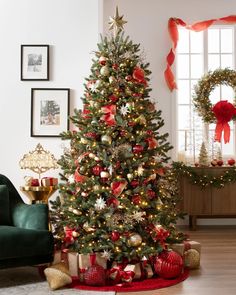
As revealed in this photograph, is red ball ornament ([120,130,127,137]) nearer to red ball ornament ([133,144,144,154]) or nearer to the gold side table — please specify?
red ball ornament ([133,144,144,154])

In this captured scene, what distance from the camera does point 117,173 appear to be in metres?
4.01

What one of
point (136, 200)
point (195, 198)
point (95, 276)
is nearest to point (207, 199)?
point (195, 198)

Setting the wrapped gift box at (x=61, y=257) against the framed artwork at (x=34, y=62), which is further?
the framed artwork at (x=34, y=62)

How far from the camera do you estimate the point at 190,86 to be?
7238 mm

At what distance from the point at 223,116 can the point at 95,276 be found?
12.8ft

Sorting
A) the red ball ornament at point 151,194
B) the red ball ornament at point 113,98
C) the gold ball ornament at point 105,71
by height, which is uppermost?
the gold ball ornament at point 105,71

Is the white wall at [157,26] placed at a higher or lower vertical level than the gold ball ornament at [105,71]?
higher

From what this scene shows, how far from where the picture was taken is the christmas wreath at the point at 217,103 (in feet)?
22.6

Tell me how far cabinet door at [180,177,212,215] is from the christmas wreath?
0.83m

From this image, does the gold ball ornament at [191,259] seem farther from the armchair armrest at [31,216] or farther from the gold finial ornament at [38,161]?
the gold finial ornament at [38,161]

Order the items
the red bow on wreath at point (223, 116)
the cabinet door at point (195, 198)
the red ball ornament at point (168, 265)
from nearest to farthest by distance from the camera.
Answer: the red ball ornament at point (168, 265)
the cabinet door at point (195, 198)
the red bow on wreath at point (223, 116)

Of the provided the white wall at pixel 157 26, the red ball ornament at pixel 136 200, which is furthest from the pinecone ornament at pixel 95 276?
the white wall at pixel 157 26

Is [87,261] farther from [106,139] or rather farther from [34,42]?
[34,42]

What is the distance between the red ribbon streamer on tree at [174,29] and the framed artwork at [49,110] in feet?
6.64
